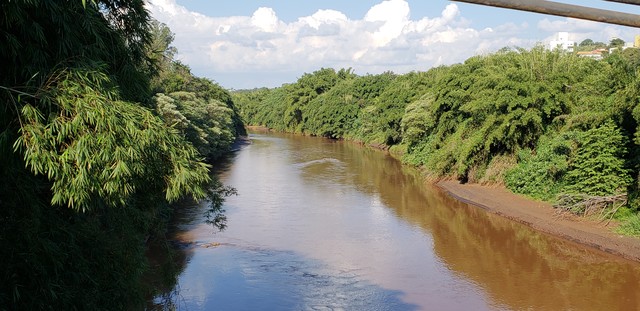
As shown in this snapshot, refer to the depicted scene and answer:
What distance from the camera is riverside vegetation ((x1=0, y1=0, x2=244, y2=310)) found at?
5.01 m

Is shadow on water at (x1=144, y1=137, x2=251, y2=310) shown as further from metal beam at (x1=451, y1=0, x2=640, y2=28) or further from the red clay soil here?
the red clay soil

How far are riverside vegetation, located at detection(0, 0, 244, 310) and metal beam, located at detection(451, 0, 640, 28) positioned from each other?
11.1ft

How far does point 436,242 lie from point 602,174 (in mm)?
6286

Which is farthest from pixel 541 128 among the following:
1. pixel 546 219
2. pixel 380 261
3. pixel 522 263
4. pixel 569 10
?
pixel 569 10

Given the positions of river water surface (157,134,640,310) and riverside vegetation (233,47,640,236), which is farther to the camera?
riverside vegetation (233,47,640,236)

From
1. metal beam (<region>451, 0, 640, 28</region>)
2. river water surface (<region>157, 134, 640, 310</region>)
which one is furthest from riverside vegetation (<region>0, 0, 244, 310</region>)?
river water surface (<region>157, 134, 640, 310</region>)

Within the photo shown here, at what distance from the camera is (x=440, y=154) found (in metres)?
30.6

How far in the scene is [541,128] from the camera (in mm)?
25578

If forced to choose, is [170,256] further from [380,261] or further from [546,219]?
[546,219]

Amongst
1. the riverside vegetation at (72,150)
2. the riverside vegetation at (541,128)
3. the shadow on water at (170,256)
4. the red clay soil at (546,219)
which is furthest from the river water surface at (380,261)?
the riverside vegetation at (72,150)

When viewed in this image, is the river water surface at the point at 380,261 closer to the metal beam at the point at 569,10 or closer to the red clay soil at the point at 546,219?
the red clay soil at the point at 546,219

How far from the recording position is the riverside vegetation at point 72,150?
16.4ft

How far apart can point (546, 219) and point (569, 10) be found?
737 inches

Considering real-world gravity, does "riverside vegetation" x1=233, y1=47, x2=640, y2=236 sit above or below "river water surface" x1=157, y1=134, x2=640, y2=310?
above
